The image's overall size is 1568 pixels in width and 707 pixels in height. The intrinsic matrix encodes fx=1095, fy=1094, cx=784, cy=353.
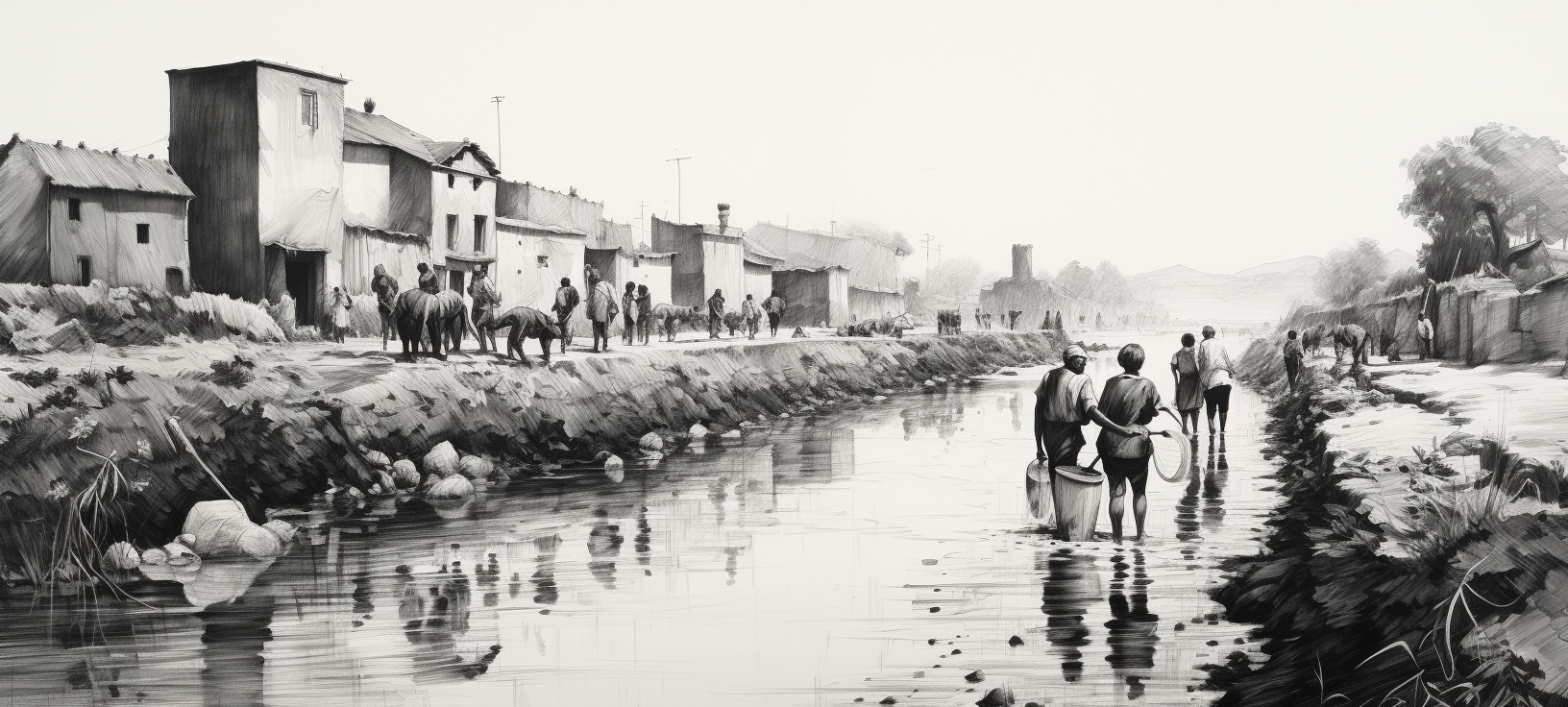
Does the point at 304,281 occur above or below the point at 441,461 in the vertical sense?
above

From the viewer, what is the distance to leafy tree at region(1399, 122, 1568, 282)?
→ 35.9 metres

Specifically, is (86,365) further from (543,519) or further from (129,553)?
(543,519)

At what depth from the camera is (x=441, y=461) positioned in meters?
14.7

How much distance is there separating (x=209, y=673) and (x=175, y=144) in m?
27.0

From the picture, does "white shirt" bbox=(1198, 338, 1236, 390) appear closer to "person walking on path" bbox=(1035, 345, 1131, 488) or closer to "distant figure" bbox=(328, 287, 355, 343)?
"person walking on path" bbox=(1035, 345, 1131, 488)

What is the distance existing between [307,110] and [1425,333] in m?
29.3

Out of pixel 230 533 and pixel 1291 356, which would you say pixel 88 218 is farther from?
pixel 1291 356

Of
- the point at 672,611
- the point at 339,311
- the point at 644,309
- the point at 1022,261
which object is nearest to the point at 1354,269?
the point at 1022,261

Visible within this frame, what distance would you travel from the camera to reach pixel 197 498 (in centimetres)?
1151

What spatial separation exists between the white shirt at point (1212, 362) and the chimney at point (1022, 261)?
75.5 m

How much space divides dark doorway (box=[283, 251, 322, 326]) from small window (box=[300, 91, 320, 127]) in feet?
12.7

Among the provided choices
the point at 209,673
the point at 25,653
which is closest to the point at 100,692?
the point at 209,673

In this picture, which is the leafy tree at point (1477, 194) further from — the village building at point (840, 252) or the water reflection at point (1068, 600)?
the village building at point (840, 252)

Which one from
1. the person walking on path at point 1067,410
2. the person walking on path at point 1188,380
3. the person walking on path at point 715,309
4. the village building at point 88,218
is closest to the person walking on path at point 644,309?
the person walking on path at point 715,309
